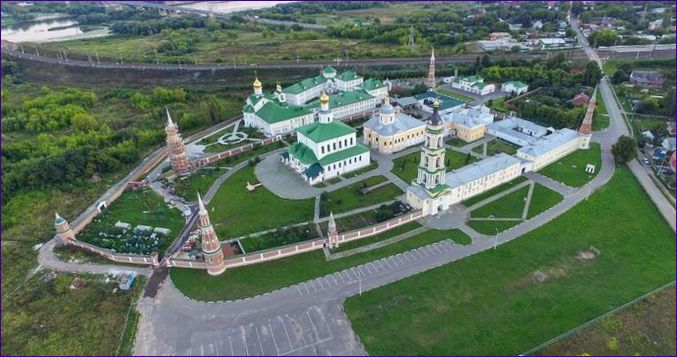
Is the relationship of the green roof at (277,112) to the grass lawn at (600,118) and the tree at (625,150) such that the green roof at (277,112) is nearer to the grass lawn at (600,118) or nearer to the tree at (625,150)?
the tree at (625,150)

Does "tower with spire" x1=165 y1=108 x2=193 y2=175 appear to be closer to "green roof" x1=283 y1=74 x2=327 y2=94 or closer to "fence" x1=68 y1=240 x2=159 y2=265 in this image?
"fence" x1=68 y1=240 x2=159 y2=265

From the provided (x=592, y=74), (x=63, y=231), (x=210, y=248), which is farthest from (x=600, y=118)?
(x=63, y=231)

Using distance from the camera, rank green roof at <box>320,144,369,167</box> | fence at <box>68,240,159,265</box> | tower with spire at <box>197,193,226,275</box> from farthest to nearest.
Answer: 1. green roof at <box>320,144,369,167</box>
2. fence at <box>68,240,159,265</box>
3. tower with spire at <box>197,193,226,275</box>

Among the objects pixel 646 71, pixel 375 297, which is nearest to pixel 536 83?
pixel 646 71

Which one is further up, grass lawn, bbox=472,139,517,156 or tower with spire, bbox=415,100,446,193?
tower with spire, bbox=415,100,446,193

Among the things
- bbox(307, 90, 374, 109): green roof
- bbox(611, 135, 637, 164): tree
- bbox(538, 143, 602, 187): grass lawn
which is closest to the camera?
bbox(538, 143, 602, 187): grass lawn

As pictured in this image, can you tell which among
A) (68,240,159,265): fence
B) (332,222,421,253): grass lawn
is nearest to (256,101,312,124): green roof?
(332,222,421,253): grass lawn

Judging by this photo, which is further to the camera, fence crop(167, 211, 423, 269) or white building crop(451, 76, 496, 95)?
white building crop(451, 76, 496, 95)

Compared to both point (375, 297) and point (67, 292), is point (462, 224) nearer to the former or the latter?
point (375, 297)
